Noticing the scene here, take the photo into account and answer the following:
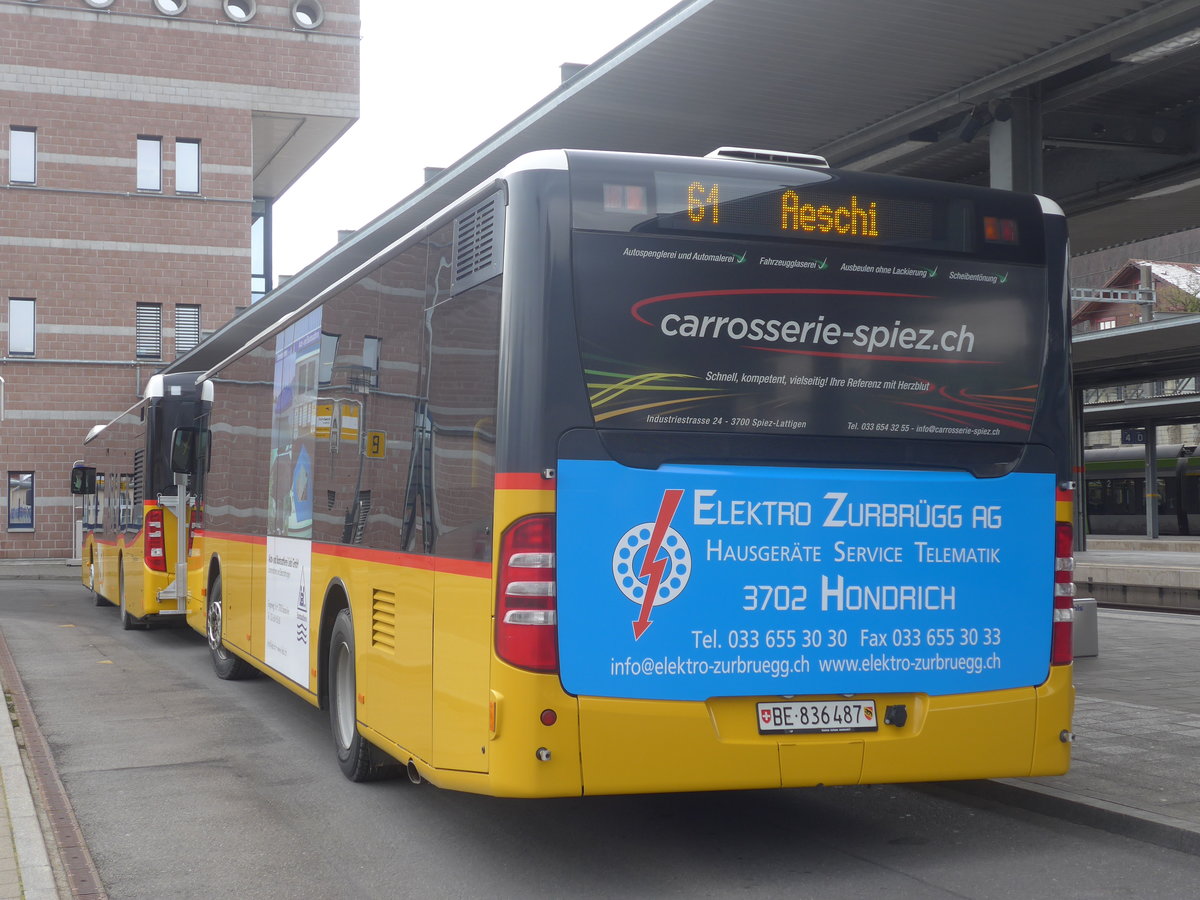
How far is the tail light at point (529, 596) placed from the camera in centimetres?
541

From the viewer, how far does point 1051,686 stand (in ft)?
20.4

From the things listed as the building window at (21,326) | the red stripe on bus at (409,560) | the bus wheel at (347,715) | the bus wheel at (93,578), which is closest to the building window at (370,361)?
the red stripe on bus at (409,560)

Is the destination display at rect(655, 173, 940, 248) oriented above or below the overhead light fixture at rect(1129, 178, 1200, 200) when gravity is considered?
below

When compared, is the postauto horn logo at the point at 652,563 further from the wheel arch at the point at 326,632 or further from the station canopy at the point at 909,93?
the station canopy at the point at 909,93

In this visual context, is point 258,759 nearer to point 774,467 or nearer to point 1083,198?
point 774,467

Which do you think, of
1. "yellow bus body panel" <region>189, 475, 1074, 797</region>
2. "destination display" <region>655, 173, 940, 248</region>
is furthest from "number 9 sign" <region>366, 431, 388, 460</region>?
"destination display" <region>655, 173, 940, 248</region>

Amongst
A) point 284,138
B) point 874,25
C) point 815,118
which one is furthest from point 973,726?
point 284,138

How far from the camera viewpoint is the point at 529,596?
5426 millimetres

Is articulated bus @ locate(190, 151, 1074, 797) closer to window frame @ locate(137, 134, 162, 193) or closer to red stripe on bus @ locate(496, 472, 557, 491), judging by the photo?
red stripe on bus @ locate(496, 472, 557, 491)

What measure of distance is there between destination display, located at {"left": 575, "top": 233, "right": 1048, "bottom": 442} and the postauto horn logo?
42 centimetres

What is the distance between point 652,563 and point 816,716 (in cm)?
97

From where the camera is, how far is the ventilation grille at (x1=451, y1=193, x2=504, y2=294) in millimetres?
5691

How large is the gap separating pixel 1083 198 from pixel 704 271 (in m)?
10.7

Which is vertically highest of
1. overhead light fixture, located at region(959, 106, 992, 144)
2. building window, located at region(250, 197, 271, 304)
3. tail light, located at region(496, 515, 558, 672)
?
building window, located at region(250, 197, 271, 304)
